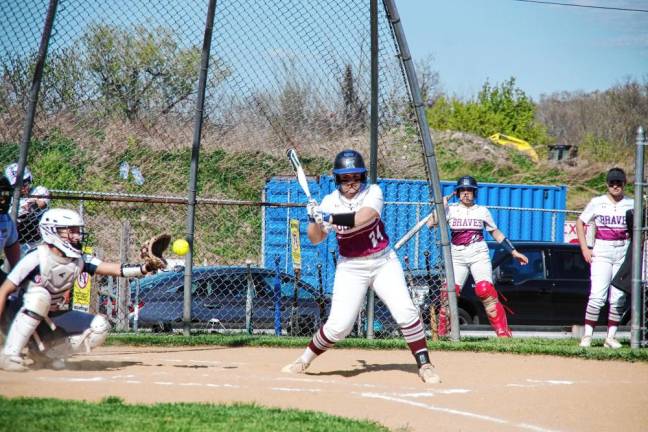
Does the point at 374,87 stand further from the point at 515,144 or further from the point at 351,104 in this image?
the point at 515,144

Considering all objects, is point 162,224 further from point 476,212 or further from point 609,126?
point 609,126

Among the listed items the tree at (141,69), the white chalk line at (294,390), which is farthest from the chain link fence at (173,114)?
the white chalk line at (294,390)

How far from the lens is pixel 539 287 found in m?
16.8

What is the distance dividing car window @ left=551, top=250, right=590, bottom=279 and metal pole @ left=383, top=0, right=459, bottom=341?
6313mm

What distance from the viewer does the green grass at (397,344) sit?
10.2 meters

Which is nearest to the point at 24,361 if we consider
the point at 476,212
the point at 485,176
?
the point at 476,212

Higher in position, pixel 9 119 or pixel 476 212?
pixel 9 119

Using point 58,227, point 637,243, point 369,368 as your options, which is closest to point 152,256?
point 58,227

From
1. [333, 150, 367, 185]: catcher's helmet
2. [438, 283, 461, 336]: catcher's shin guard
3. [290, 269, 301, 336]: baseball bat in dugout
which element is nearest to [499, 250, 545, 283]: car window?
[290, 269, 301, 336]: baseball bat in dugout

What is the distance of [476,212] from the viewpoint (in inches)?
502

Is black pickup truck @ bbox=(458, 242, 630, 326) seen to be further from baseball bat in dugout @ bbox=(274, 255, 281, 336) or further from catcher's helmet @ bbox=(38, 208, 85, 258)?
catcher's helmet @ bbox=(38, 208, 85, 258)

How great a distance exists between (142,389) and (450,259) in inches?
192

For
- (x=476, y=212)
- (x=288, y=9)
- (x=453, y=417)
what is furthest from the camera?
(x=476, y=212)

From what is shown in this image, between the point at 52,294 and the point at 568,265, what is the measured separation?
1107 cm
